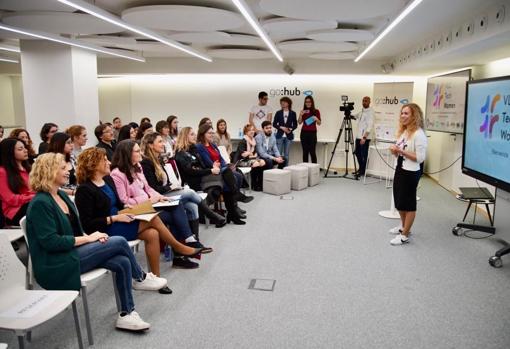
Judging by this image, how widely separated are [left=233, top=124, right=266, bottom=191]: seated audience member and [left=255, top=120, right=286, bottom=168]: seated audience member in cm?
12

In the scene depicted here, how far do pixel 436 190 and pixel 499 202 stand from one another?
337cm

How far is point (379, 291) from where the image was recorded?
3.66 meters

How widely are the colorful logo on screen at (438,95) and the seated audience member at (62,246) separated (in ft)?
22.8

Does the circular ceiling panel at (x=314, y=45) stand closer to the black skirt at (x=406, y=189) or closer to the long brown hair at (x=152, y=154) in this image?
the black skirt at (x=406, y=189)

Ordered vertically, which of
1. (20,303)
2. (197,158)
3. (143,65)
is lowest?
(20,303)

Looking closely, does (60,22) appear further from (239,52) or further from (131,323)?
(131,323)

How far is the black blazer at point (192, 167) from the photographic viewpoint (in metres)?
5.44

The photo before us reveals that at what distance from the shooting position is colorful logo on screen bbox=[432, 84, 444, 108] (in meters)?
7.88

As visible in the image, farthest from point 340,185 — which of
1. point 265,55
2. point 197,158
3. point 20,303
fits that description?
point 20,303

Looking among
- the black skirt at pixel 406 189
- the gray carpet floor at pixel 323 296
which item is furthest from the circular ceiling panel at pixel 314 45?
the gray carpet floor at pixel 323 296

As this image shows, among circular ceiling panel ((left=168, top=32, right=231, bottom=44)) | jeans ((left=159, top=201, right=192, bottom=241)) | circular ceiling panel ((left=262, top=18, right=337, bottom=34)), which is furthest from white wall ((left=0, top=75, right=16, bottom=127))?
jeans ((left=159, top=201, right=192, bottom=241))

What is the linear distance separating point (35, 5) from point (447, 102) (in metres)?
6.74

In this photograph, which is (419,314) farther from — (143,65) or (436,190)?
(143,65)

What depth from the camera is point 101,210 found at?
3.29m
